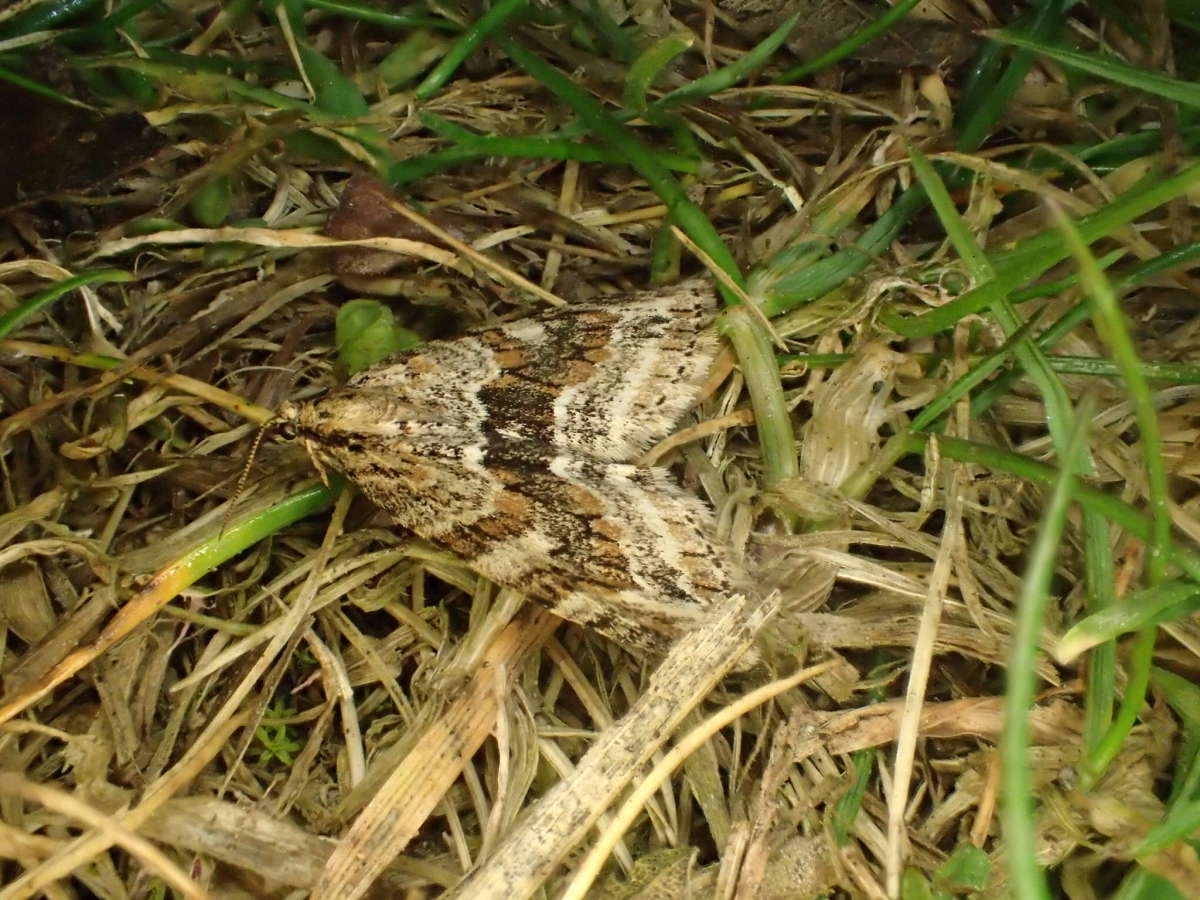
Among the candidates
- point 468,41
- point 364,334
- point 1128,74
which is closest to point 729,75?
point 468,41

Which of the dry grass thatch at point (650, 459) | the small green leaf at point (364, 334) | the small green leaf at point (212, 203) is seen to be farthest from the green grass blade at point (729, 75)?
the small green leaf at point (212, 203)

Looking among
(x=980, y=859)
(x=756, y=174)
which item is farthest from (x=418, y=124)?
(x=980, y=859)

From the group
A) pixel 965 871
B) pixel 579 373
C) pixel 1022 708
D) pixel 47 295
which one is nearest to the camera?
→ pixel 1022 708

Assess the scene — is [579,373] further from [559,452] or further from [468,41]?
[468,41]

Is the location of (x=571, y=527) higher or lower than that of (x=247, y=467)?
lower

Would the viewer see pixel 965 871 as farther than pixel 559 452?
No

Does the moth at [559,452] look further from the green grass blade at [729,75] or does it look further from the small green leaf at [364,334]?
the green grass blade at [729,75]

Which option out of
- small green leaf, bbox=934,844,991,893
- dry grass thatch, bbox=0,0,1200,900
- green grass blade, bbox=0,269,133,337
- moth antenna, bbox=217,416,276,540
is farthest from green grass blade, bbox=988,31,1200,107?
green grass blade, bbox=0,269,133,337

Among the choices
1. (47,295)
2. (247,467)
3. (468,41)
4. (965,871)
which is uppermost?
(468,41)
